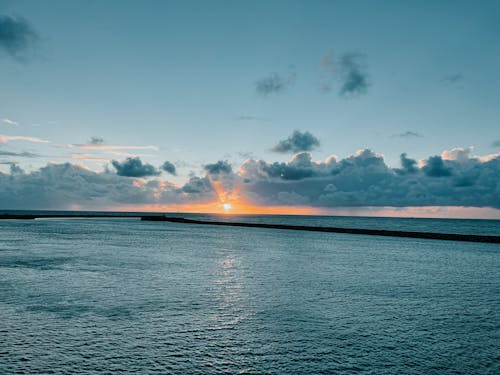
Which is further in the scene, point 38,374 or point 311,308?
point 311,308

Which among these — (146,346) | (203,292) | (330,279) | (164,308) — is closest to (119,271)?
(203,292)

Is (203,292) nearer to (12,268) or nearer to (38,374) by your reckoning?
(38,374)

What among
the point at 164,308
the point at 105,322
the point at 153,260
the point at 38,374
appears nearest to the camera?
the point at 38,374

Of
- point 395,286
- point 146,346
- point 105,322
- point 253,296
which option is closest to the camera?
point 146,346

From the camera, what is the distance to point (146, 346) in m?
17.6

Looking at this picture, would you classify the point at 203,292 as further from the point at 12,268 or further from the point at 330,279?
the point at 12,268

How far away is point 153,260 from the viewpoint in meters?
49.4

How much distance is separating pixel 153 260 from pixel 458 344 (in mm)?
37882

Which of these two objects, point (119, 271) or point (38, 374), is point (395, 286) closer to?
point (119, 271)

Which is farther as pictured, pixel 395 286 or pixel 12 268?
pixel 12 268

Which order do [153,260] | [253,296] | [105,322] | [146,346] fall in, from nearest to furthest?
[146,346], [105,322], [253,296], [153,260]

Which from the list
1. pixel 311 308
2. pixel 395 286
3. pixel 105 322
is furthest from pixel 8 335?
pixel 395 286

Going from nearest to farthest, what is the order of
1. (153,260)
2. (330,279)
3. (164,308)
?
(164,308) < (330,279) < (153,260)

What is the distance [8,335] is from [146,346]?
6.88 meters
